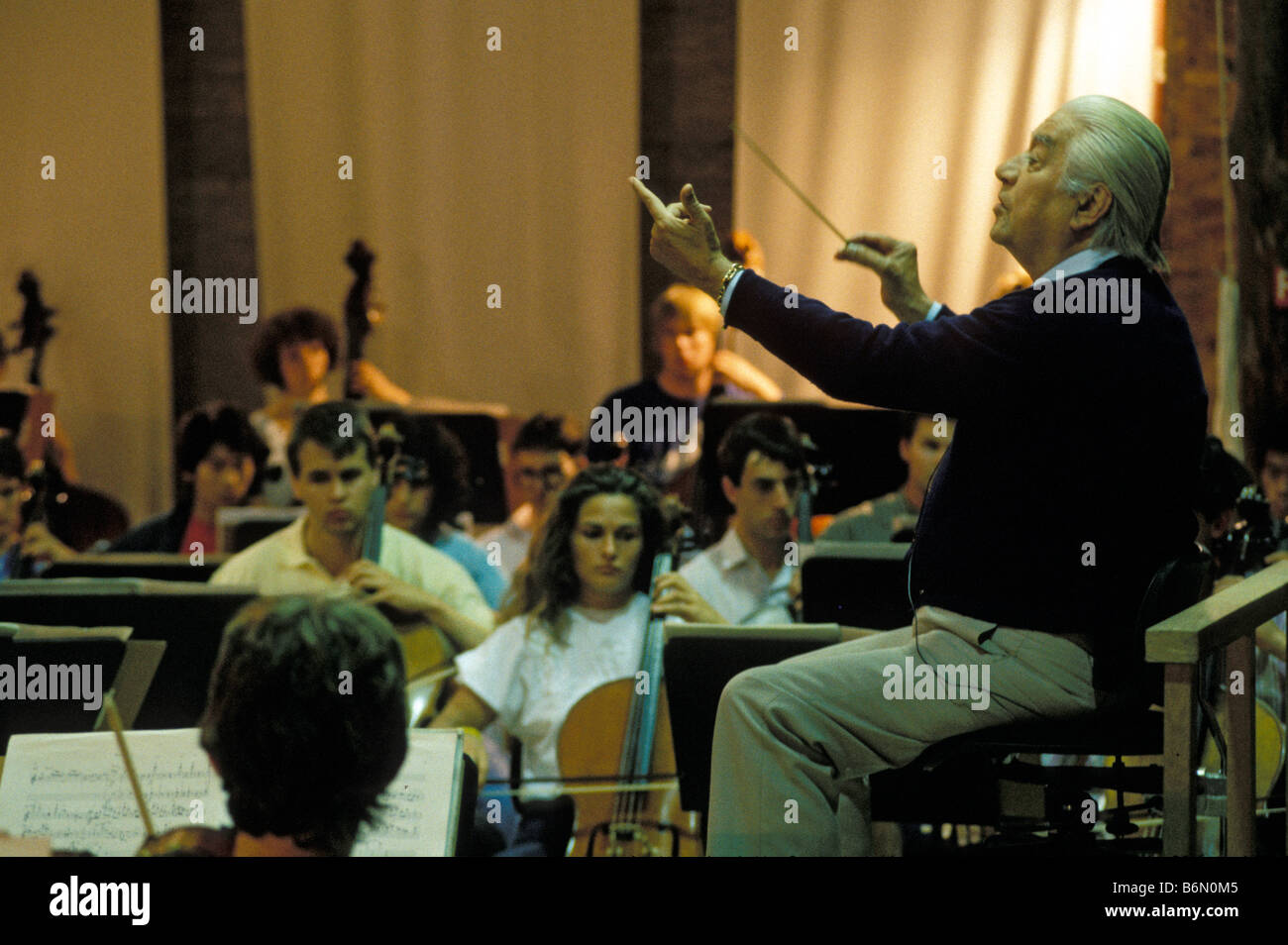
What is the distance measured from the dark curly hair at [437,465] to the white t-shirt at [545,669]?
766 mm

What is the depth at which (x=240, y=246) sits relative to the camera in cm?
706

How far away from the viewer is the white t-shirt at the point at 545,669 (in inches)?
142

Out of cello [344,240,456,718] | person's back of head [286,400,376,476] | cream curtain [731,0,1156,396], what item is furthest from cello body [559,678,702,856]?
cream curtain [731,0,1156,396]

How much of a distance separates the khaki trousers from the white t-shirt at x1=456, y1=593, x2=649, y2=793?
1488 mm

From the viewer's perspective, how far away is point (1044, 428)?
2.05 meters

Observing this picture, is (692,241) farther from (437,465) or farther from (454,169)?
(454,169)

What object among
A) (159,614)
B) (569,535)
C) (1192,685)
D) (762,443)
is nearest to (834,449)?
(762,443)

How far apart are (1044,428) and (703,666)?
31.5 inches

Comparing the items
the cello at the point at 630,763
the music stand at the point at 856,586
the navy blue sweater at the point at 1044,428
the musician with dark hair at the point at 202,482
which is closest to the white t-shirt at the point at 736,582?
the cello at the point at 630,763
